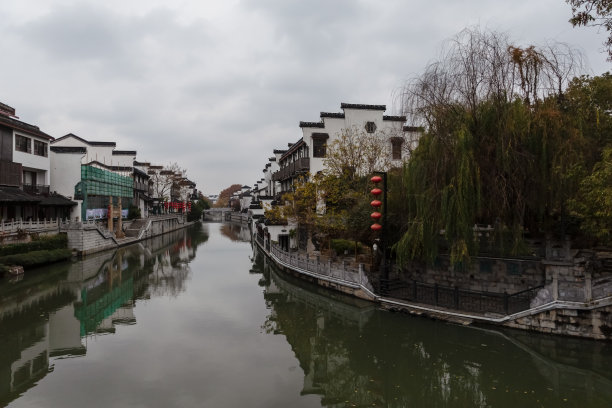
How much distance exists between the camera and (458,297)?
14.5 metres

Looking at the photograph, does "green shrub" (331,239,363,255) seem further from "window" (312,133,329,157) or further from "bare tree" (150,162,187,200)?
"bare tree" (150,162,187,200)

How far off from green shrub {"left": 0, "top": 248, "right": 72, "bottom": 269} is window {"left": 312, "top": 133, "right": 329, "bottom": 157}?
2092 cm

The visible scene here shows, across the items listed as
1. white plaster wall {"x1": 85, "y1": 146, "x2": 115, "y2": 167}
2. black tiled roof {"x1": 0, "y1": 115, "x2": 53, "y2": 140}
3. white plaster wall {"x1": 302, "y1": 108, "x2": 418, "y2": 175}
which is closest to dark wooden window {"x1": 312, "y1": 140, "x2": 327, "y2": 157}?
white plaster wall {"x1": 302, "y1": 108, "x2": 418, "y2": 175}

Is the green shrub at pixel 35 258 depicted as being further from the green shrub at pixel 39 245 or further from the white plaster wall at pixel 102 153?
the white plaster wall at pixel 102 153

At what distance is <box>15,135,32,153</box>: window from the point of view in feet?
105

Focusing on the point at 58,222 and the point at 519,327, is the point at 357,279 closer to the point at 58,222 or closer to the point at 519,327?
the point at 519,327

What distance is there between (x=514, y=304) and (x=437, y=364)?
4.64 m

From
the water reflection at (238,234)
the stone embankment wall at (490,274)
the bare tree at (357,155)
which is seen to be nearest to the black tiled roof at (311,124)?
the bare tree at (357,155)

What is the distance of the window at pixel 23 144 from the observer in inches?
1261

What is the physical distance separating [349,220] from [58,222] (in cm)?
2849

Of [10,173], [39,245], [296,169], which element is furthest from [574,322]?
[10,173]

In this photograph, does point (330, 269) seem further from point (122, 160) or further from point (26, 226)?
point (122, 160)

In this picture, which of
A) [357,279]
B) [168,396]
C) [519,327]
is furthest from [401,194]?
[168,396]

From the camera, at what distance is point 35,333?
46.1 feet
